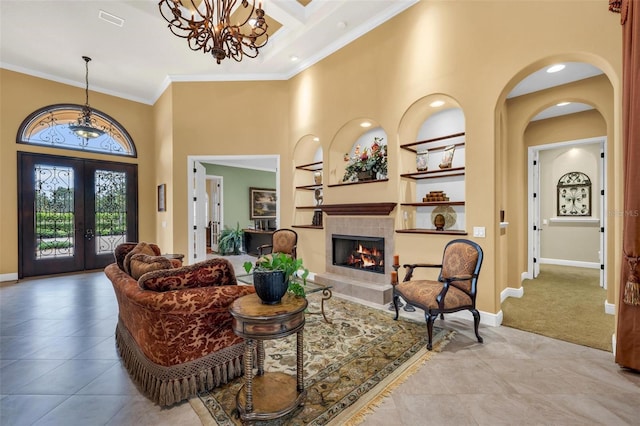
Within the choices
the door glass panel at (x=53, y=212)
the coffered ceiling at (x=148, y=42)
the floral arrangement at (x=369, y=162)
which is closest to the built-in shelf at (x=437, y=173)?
the floral arrangement at (x=369, y=162)

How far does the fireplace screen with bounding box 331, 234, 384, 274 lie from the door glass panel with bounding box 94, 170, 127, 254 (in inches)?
204

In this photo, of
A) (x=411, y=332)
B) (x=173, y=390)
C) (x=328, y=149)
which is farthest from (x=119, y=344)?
(x=328, y=149)

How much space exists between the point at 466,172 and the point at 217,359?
319cm

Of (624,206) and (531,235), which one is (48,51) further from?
(531,235)

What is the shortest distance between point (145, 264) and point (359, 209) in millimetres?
2855

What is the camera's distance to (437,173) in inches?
151

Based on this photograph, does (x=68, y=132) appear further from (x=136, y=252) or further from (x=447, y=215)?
(x=447, y=215)

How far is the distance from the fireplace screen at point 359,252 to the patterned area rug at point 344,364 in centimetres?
86

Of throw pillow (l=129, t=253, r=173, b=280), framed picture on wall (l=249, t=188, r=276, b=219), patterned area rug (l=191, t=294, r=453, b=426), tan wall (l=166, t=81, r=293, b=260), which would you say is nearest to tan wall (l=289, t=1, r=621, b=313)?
patterned area rug (l=191, t=294, r=453, b=426)

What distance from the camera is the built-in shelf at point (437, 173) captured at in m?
3.42

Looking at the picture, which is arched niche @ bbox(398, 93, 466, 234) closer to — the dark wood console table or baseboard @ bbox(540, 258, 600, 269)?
the dark wood console table

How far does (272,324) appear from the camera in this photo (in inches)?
63.1

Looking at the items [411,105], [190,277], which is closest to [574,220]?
[411,105]

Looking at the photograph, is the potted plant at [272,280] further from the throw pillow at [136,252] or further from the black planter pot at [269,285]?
the throw pillow at [136,252]
